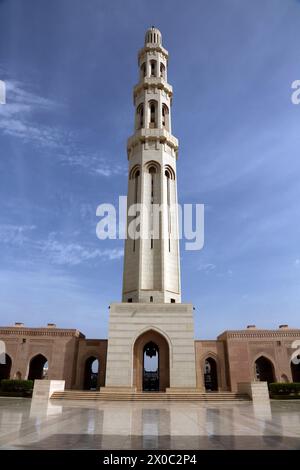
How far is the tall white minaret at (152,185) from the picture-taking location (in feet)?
79.2

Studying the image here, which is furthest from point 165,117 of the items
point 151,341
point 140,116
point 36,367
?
point 36,367

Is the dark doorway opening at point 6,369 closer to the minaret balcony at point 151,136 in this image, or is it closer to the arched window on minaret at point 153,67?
the minaret balcony at point 151,136

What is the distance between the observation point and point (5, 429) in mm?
6789

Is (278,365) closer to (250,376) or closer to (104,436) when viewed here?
(250,376)

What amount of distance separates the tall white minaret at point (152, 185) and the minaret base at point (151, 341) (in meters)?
1.42

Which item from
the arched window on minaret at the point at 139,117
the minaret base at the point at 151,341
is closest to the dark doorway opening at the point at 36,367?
the minaret base at the point at 151,341

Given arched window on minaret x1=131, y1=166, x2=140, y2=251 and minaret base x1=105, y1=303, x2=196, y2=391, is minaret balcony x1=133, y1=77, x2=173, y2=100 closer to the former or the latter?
arched window on minaret x1=131, y1=166, x2=140, y2=251

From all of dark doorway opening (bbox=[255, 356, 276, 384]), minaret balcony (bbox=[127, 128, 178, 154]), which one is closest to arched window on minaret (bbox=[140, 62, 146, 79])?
minaret balcony (bbox=[127, 128, 178, 154])

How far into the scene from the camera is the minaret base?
810 inches

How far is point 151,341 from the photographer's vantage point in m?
22.4

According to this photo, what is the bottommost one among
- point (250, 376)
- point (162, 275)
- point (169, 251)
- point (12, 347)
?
point (250, 376)

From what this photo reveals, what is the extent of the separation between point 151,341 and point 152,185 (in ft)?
41.2
